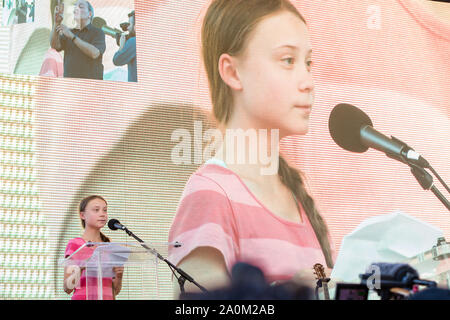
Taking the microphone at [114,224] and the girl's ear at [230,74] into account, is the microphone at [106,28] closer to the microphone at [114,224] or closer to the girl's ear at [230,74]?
the girl's ear at [230,74]

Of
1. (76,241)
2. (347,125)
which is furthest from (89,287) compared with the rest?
(347,125)

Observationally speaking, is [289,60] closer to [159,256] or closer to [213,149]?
[213,149]

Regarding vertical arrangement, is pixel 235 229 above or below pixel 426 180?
below

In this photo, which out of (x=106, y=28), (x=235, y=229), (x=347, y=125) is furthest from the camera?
(x=347, y=125)

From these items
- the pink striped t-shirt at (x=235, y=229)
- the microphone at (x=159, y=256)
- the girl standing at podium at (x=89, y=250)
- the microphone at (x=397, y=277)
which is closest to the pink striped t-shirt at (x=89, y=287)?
the girl standing at podium at (x=89, y=250)

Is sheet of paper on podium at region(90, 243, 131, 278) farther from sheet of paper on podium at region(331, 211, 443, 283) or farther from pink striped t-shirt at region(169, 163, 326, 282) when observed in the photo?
sheet of paper on podium at region(331, 211, 443, 283)

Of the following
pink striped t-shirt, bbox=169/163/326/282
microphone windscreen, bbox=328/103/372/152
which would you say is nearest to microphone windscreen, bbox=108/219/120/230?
pink striped t-shirt, bbox=169/163/326/282

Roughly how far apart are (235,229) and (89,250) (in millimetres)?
1117

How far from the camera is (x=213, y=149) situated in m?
5.10

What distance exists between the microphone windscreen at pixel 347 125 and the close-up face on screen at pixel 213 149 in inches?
0.4

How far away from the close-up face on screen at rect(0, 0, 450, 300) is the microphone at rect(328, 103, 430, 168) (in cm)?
1
